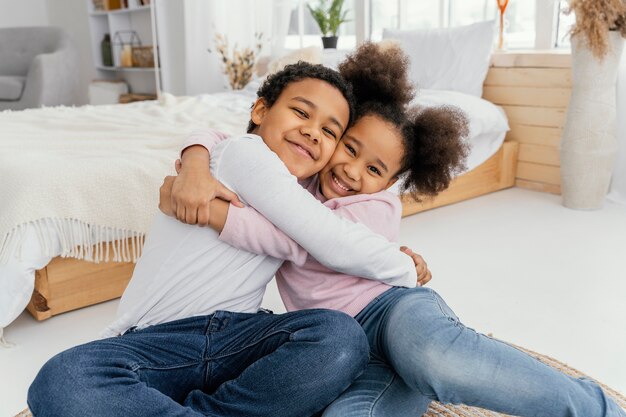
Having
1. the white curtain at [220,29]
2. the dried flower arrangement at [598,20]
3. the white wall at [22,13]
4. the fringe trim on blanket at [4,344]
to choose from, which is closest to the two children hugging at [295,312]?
the fringe trim on blanket at [4,344]

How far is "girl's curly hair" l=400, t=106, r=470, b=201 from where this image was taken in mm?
1246

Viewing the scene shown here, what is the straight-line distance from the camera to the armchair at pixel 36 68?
438cm

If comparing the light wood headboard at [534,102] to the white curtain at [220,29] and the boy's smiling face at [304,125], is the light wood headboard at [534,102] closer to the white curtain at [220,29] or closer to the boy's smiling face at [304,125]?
the white curtain at [220,29]

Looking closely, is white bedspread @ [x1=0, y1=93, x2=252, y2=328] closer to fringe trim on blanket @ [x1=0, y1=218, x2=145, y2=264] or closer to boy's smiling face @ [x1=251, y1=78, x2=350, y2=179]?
fringe trim on blanket @ [x1=0, y1=218, x2=145, y2=264]

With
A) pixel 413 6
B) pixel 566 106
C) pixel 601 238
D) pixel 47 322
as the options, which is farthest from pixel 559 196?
pixel 47 322

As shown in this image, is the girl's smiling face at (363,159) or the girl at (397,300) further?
the girl's smiling face at (363,159)

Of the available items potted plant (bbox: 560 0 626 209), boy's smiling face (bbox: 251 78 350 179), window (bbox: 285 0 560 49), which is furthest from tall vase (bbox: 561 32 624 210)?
boy's smiling face (bbox: 251 78 350 179)

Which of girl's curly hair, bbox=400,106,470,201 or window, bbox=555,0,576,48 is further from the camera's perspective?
window, bbox=555,0,576,48

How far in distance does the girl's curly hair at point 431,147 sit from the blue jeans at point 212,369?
43 cm

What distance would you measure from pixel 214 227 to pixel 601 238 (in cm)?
171

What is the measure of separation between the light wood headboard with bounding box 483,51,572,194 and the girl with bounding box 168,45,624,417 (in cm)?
166

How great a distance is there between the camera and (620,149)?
2652 millimetres

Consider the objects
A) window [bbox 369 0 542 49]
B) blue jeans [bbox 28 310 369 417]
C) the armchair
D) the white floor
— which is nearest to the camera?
blue jeans [bbox 28 310 369 417]

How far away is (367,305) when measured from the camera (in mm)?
1087
